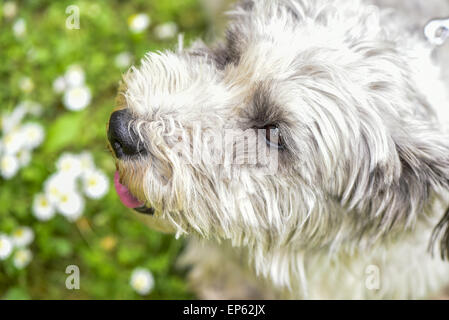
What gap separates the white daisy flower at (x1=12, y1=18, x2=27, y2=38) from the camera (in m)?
3.70

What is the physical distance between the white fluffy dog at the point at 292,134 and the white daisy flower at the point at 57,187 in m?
0.95

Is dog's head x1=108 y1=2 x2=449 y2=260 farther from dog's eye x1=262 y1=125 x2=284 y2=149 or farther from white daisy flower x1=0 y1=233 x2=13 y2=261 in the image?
white daisy flower x1=0 y1=233 x2=13 y2=261

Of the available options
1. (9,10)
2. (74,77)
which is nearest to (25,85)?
(74,77)

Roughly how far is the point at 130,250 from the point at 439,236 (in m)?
1.98

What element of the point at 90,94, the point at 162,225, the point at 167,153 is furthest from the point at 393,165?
the point at 90,94

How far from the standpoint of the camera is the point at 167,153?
207cm

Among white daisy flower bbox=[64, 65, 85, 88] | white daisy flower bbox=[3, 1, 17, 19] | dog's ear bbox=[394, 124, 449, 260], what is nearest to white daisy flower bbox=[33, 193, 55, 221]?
white daisy flower bbox=[64, 65, 85, 88]

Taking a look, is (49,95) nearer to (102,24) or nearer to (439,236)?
(102,24)

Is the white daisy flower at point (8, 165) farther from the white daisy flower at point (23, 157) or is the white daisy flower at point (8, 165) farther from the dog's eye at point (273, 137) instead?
the dog's eye at point (273, 137)

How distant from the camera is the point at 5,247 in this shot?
3000 millimetres

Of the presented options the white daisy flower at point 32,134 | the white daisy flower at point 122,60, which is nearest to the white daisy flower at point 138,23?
the white daisy flower at point 122,60

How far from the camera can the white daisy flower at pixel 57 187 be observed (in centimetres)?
314

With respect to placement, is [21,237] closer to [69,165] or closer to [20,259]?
[20,259]

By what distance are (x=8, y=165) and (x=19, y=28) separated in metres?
1.14
